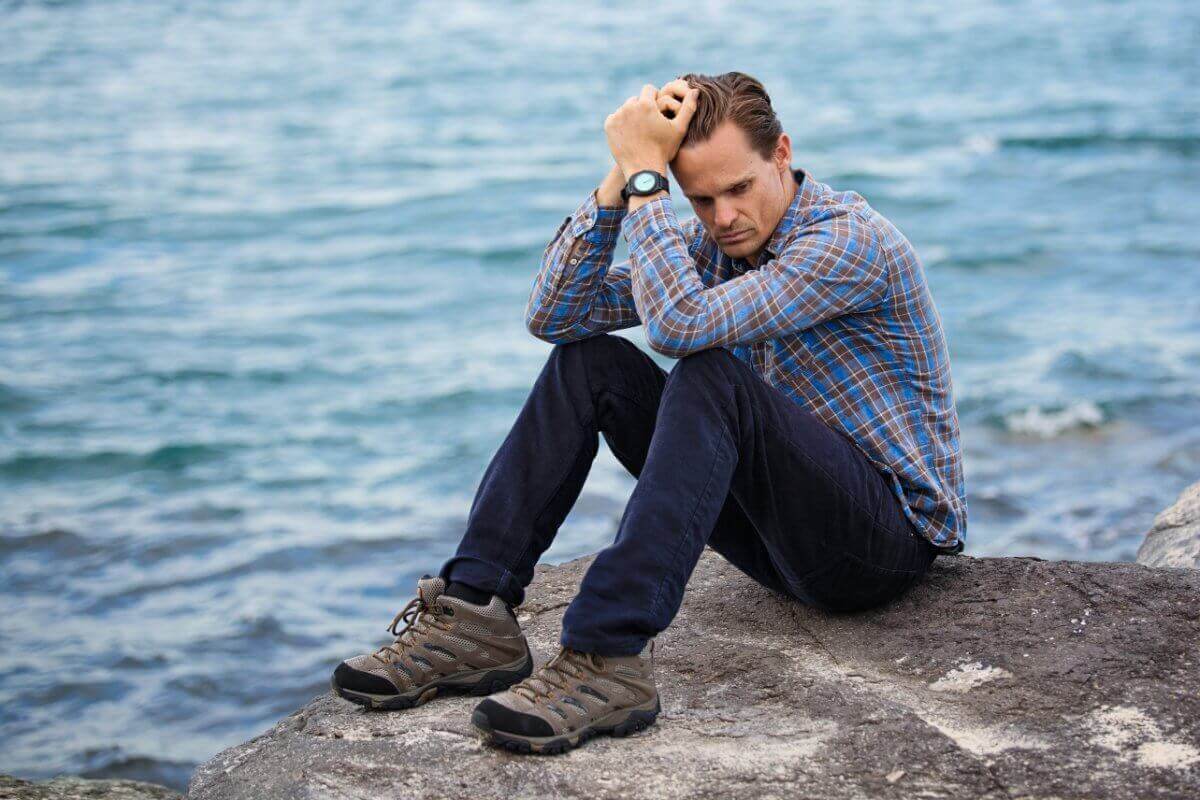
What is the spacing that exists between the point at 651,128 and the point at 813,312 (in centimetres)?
67

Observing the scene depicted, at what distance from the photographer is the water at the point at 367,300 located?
22.2 feet

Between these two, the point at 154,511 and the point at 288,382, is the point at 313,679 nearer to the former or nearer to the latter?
the point at 154,511

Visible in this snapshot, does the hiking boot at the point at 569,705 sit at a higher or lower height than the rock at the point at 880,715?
higher

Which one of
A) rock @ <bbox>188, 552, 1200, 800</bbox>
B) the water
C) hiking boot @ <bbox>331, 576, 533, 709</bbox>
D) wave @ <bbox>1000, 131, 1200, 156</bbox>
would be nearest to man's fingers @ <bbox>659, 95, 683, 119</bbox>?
hiking boot @ <bbox>331, 576, 533, 709</bbox>

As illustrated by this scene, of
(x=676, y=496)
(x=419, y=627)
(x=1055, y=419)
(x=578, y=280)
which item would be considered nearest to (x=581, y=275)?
(x=578, y=280)

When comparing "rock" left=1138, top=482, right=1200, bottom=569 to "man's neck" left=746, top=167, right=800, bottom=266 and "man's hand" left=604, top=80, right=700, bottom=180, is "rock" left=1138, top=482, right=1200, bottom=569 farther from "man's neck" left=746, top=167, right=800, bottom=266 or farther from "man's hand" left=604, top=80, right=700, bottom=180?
"man's hand" left=604, top=80, right=700, bottom=180

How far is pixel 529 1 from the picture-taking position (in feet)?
101

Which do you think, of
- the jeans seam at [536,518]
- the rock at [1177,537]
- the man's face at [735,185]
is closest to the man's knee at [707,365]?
the jeans seam at [536,518]

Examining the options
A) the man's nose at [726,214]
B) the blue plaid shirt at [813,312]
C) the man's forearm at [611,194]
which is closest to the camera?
the blue plaid shirt at [813,312]

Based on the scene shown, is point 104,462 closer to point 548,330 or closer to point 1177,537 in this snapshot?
point 548,330

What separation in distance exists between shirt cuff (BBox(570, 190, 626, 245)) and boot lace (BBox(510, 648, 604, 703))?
4.03 feet

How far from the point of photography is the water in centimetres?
677

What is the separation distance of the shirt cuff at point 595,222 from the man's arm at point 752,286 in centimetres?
21

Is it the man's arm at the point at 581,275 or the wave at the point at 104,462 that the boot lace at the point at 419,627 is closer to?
the man's arm at the point at 581,275
